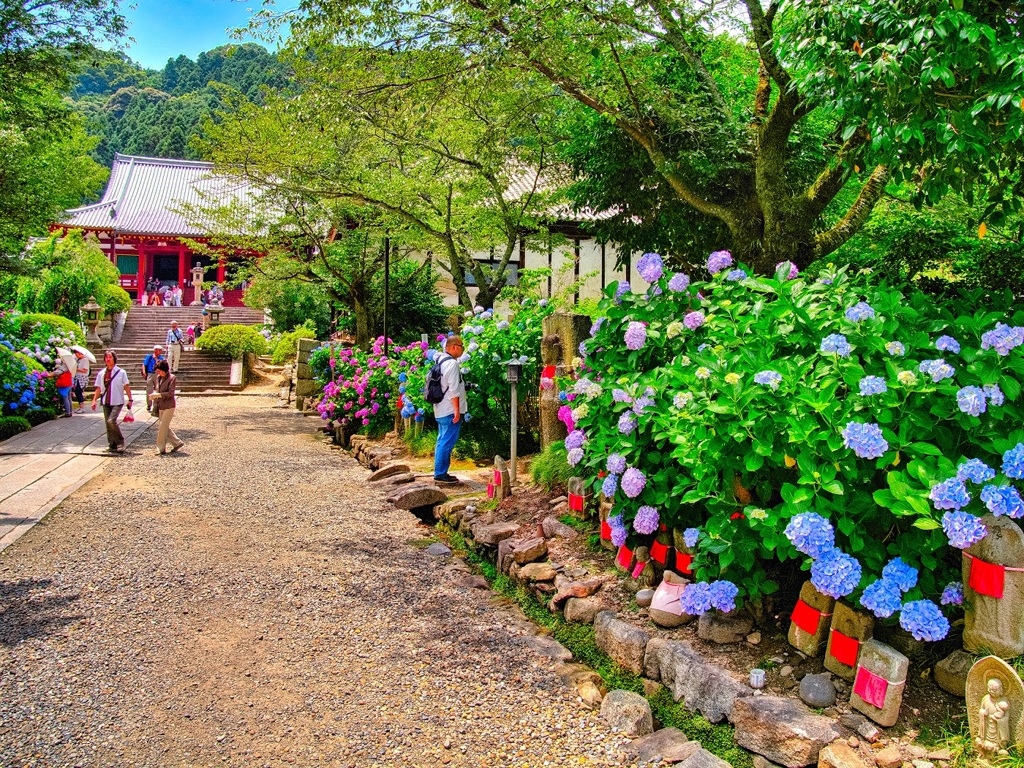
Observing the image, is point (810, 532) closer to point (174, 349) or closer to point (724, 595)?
point (724, 595)

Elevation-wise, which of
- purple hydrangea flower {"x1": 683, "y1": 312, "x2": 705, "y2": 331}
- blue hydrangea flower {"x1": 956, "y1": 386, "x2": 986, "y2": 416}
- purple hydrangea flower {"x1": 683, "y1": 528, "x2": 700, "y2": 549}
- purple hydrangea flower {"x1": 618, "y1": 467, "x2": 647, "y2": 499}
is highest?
purple hydrangea flower {"x1": 683, "y1": 312, "x2": 705, "y2": 331}

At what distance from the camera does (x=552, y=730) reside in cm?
359

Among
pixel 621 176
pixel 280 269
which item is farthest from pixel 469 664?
pixel 280 269

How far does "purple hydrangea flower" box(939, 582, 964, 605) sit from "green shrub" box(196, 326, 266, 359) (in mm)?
22681

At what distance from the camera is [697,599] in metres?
3.72

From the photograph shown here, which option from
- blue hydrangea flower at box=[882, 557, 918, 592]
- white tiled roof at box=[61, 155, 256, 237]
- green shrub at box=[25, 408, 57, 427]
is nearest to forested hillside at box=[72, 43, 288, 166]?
white tiled roof at box=[61, 155, 256, 237]

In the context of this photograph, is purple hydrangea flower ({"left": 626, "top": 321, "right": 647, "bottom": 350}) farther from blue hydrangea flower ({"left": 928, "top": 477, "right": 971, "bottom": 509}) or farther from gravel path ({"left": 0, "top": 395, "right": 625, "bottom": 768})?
blue hydrangea flower ({"left": 928, "top": 477, "right": 971, "bottom": 509})

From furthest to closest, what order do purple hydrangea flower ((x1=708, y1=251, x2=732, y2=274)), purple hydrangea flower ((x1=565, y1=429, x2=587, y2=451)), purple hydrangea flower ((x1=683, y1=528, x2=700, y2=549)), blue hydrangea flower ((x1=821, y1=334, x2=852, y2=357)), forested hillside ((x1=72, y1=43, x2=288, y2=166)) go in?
1. forested hillside ((x1=72, y1=43, x2=288, y2=166))
2. purple hydrangea flower ((x1=565, y1=429, x2=587, y2=451))
3. purple hydrangea flower ((x1=708, y1=251, x2=732, y2=274))
4. purple hydrangea flower ((x1=683, y1=528, x2=700, y2=549))
5. blue hydrangea flower ((x1=821, y1=334, x2=852, y2=357))

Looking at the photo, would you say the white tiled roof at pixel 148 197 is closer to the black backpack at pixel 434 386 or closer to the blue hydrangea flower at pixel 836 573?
the black backpack at pixel 434 386

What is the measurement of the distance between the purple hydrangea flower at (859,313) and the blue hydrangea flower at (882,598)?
1.21 meters

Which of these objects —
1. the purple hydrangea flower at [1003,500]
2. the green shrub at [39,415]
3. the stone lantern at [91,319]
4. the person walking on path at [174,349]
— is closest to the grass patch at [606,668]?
the purple hydrangea flower at [1003,500]

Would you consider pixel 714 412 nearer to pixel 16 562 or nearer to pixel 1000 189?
pixel 1000 189

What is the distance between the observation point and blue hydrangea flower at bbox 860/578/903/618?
122 inches

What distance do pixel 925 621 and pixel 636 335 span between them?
2.22 m
